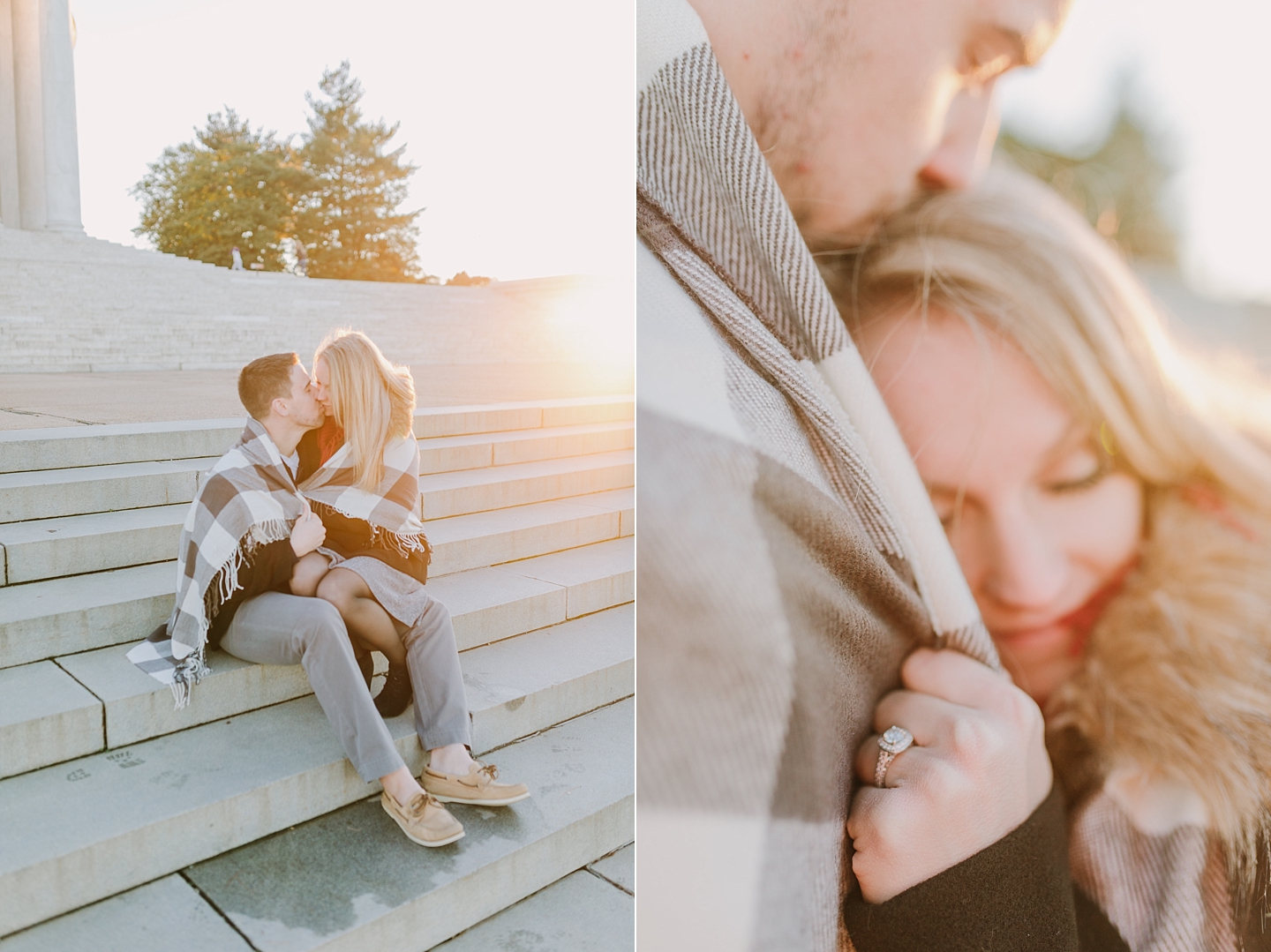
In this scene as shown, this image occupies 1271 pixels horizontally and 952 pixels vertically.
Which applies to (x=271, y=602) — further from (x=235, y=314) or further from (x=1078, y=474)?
(x=235, y=314)

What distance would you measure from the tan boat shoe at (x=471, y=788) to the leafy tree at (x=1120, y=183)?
1813mm

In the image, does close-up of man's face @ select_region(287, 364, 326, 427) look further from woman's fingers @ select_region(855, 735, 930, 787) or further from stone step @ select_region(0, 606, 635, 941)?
woman's fingers @ select_region(855, 735, 930, 787)

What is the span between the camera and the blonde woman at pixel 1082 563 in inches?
47.7

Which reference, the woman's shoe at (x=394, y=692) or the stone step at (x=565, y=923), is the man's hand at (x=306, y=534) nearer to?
the woman's shoe at (x=394, y=692)

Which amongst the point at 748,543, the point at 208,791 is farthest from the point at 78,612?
the point at 748,543

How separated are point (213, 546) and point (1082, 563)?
194 centimetres

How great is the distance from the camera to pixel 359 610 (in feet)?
7.27

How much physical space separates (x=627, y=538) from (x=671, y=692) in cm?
252

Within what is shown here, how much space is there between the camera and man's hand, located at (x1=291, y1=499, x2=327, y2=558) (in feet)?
7.27

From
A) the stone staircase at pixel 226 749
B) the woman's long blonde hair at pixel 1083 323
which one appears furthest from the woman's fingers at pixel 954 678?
the stone staircase at pixel 226 749

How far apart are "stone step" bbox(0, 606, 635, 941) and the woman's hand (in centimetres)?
118

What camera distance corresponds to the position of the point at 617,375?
18.4 feet

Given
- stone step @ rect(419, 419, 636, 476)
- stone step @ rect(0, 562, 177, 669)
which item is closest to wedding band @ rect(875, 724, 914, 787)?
stone step @ rect(0, 562, 177, 669)

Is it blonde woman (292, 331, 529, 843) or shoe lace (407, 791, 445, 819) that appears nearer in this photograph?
shoe lace (407, 791, 445, 819)
